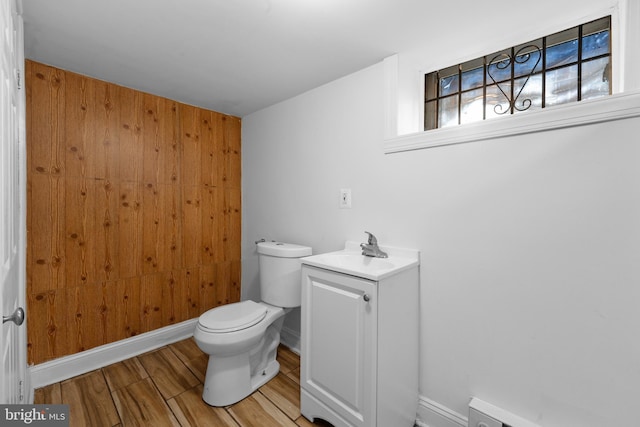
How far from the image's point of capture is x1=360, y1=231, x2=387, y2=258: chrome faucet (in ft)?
5.44

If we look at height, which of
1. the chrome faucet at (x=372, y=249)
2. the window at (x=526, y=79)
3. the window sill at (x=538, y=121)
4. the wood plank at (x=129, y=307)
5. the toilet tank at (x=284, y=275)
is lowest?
the wood plank at (x=129, y=307)

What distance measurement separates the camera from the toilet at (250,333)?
1635mm

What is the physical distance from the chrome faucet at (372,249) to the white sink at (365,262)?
0.03 m

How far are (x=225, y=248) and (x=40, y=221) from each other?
128 centimetres

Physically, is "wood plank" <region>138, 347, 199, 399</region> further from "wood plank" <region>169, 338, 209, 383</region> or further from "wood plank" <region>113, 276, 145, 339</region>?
"wood plank" <region>113, 276, 145, 339</region>

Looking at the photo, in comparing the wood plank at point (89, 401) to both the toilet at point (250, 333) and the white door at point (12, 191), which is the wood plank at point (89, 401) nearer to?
the white door at point (12, 191)

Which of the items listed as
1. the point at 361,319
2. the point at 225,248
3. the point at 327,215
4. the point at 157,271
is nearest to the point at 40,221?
the point at 157,271

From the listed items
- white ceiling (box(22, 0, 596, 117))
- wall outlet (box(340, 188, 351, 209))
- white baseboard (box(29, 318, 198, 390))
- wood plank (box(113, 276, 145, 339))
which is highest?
white ceiling (box(22, 0, 596, 117))

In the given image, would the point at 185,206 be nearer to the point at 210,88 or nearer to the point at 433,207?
the point at 210,88

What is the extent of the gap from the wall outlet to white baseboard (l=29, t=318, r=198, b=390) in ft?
5.53

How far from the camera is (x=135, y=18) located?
135 cm

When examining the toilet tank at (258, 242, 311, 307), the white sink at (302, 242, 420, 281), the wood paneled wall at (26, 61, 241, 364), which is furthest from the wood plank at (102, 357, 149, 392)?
the white sink at (302, 242, 420, 281)

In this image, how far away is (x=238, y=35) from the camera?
1.49 m

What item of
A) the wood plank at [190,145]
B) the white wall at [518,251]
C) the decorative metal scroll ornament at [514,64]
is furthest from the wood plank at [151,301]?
the decorative metal scroll ornament at [514,64]
